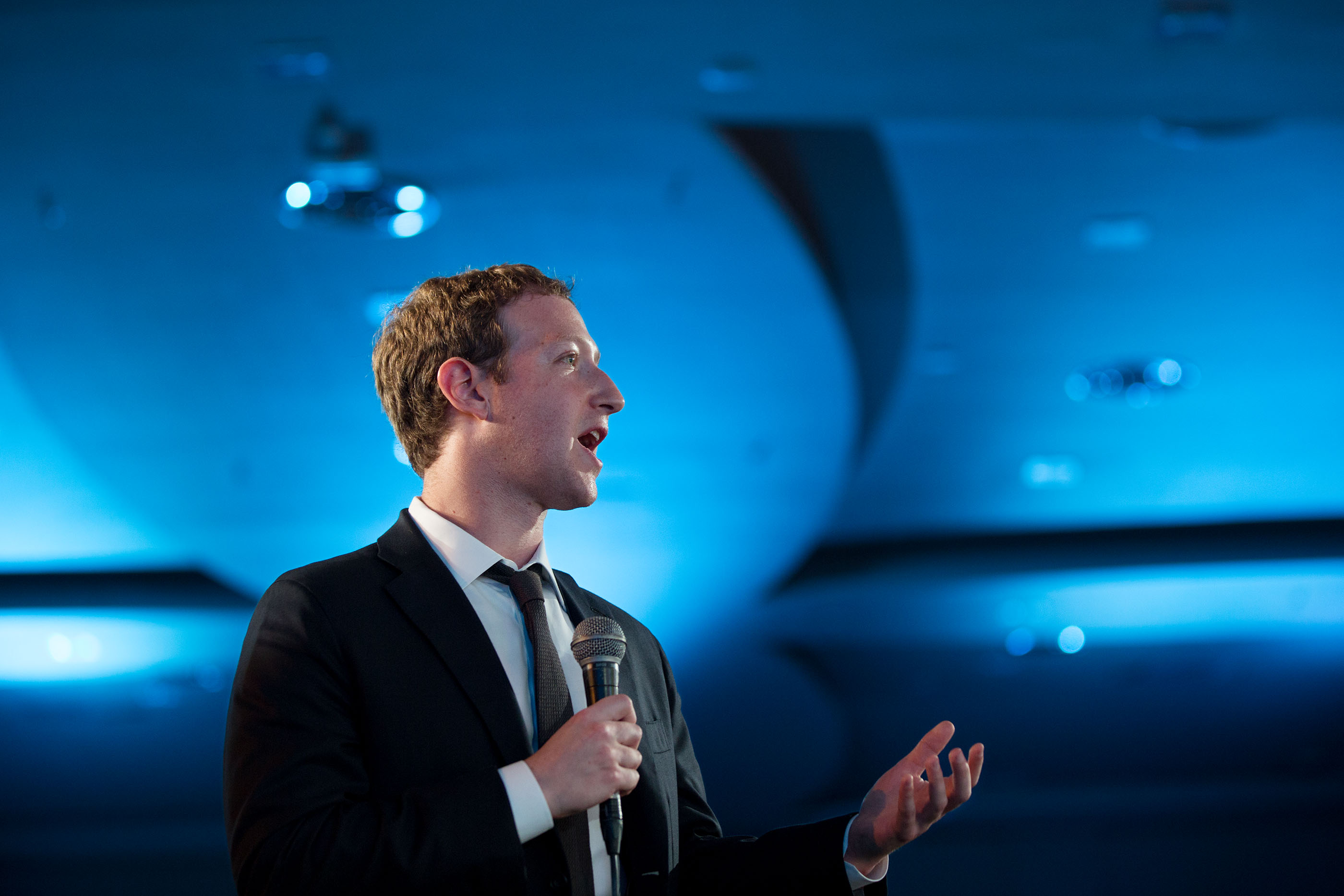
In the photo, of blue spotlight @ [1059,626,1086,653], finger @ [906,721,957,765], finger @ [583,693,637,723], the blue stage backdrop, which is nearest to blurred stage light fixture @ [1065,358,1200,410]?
the blue stage backdrop

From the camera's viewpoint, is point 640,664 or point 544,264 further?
point 544,264

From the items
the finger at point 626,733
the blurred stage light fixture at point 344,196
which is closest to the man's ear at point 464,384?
the finger at point 626,733

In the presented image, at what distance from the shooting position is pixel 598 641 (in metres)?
1.28

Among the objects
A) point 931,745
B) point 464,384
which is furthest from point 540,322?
point 931,745

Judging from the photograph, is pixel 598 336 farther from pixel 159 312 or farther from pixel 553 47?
pixel 159 312

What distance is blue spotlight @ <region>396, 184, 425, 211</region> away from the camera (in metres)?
2.88

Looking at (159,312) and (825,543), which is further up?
(159,312)

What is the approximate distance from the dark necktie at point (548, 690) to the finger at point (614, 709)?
11cm

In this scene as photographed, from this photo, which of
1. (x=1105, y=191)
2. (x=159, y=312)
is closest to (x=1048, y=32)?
(x=1105, y=191)

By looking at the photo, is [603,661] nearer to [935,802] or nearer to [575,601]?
[575,601]

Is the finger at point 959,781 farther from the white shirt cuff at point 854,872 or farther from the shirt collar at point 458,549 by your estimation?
the shirt collar at point 458,549

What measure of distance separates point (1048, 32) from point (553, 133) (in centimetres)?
144

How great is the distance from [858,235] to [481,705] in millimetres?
2072

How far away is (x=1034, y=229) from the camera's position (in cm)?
296
